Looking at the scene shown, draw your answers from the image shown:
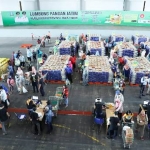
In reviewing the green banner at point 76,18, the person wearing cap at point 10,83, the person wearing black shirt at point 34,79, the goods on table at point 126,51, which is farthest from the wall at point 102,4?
the person wearing cap at point 10,83

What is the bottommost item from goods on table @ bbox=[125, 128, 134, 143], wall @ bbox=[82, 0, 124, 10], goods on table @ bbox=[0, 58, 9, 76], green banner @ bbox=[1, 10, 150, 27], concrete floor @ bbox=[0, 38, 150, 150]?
concrete floor @ bbox=[0, 38, 150, 150]

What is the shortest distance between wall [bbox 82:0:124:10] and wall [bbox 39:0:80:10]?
1.28 meters

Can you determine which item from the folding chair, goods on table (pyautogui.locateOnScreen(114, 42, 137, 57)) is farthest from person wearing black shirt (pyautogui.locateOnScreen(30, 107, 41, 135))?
goods on table (pyautogui.locateOnScreen(114, 42, 137, 57))

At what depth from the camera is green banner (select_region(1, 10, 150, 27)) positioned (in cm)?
2759

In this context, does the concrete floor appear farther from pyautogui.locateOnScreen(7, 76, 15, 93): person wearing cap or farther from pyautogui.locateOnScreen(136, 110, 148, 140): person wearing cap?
pyautogui.locateOnScreen(7, 76, 15, 93): person wearing cap

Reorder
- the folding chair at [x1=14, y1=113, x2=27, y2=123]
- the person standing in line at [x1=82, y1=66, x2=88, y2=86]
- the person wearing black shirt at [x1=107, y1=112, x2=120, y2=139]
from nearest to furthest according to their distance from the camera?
the person wearing black shirt at [x1=107, y1=112, x2=120, y2=139], the folding chair at [x1=14, y1=113, x2=27, y2=123], the person standing in line at [x1=82, y1=66, x2=88, y2=86]

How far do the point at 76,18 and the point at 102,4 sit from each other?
16.0 feet

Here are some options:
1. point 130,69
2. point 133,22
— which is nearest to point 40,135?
point 130,69

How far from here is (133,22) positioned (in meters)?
27.9

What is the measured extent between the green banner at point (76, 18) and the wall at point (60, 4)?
9.66ft

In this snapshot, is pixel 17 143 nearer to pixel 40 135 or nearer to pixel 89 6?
pixel 40 135

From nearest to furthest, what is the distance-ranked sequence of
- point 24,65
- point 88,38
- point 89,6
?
point 24,65
point 88,38
point 89,6

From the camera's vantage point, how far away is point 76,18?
2834cm

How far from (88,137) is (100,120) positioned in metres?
0.94
